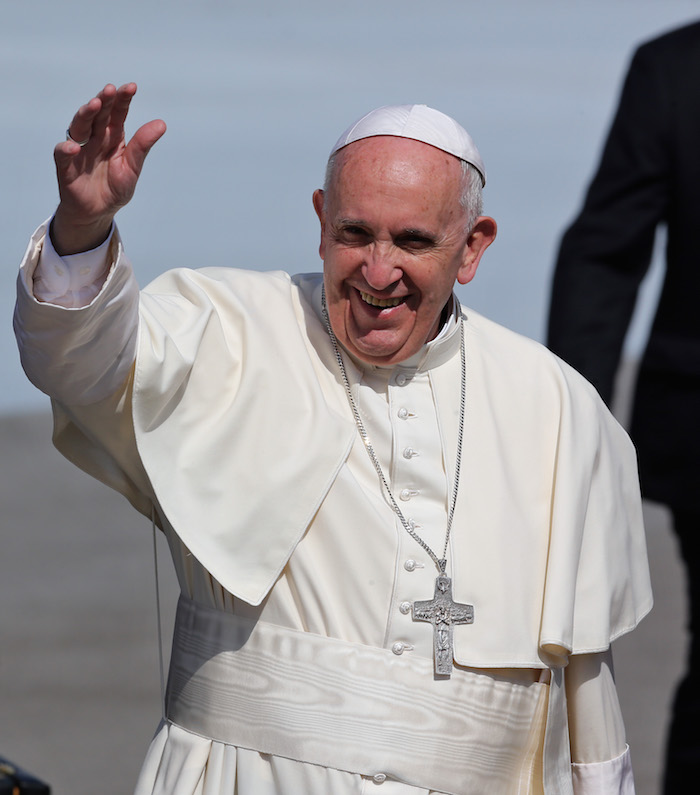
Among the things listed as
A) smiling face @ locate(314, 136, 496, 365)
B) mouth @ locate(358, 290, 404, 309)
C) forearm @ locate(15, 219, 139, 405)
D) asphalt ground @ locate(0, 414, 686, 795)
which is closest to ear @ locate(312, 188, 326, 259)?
smiling face @ locate(314, 136, 496, 365)

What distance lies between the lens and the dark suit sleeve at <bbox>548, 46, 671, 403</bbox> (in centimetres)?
402

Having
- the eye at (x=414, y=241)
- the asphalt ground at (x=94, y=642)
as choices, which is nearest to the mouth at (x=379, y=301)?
the eye at (x=414, y=241)

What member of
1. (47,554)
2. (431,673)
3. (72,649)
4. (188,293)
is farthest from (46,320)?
(47,554)

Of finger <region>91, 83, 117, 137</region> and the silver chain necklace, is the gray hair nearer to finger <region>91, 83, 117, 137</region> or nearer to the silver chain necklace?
the silver chain necklace

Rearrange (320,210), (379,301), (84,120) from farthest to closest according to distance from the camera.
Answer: (320,210) → (379,301) → (84,120)

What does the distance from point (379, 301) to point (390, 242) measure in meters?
0.12

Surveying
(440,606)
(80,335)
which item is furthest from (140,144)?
(440,606)

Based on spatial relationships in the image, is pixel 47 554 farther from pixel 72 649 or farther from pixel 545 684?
pixel 545 684

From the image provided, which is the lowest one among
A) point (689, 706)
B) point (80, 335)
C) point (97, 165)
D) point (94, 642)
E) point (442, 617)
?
point (94, 642)

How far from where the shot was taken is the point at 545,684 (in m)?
2.95

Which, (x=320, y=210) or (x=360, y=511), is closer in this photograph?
(x=360, y=511)

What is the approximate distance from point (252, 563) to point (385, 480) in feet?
1.04

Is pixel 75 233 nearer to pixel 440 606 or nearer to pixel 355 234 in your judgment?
pixel 355 234

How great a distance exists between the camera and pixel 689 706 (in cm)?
405
